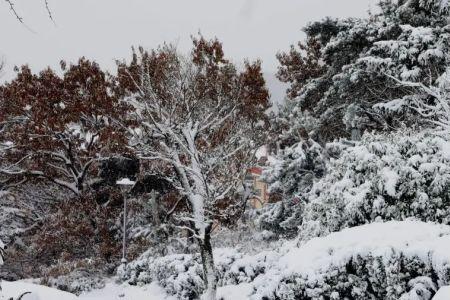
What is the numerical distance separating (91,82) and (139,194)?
639 centimetres

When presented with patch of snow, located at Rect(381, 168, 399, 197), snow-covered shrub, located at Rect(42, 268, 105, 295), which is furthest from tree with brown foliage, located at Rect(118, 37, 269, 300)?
snow-covered shrub, located at Rect(42, 268, 105, 295)

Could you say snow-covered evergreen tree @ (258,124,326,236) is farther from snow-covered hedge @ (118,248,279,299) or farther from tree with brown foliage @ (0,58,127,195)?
tree with brown foliage @ (0,58,127,195)

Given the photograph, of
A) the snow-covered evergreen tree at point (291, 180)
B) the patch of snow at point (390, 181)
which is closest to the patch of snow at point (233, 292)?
the patch of snow at point (390, 181)

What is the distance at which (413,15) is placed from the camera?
56.4ft

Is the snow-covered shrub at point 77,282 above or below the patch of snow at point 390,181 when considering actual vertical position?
below

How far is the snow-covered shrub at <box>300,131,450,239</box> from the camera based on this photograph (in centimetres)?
883

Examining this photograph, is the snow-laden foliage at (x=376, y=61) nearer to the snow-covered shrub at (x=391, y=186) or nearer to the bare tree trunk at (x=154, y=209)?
the snow-covered shrub at (x=391, y=186)

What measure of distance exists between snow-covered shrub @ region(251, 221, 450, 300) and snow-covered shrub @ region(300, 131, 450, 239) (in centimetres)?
250

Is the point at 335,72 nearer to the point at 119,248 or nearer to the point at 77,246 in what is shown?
the point at 119,248

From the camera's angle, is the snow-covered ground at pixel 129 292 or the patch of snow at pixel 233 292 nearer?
the snow-covered ground at pixel 129 292

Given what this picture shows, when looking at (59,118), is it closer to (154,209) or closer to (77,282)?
(154,209)

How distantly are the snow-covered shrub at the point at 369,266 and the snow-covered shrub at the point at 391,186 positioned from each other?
2497 mm

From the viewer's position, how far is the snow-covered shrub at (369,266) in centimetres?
518

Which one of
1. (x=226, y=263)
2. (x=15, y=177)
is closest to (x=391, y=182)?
(x=226, y=263)
